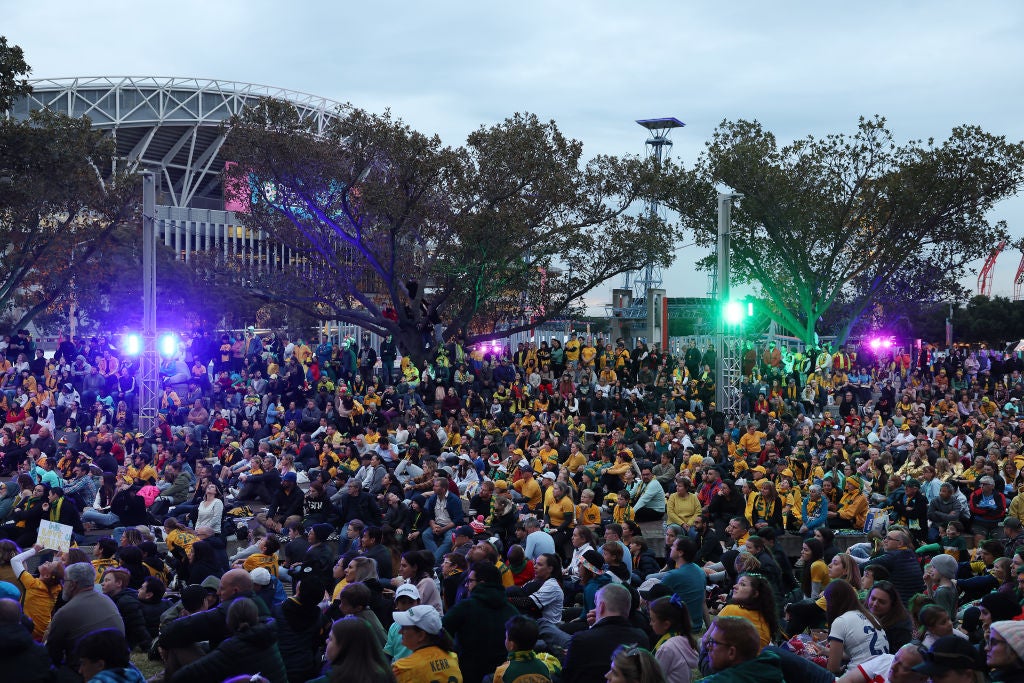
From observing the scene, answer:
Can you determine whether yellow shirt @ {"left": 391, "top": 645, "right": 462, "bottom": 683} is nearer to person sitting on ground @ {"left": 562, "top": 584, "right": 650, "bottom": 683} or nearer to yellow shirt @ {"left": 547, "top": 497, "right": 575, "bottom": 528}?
person sitting on ground @ {"left": 562, "top": 584, "right": 650, "bottom": 683}

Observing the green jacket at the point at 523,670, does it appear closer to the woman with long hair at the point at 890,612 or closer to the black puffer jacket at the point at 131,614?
the woman with long hair at the point at 890,612

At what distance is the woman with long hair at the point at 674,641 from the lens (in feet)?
19.1

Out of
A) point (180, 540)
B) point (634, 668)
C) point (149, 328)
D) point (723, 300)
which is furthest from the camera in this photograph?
point (723, 300)

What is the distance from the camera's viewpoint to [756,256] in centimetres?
3991

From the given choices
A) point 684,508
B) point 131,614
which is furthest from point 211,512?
point 684,508

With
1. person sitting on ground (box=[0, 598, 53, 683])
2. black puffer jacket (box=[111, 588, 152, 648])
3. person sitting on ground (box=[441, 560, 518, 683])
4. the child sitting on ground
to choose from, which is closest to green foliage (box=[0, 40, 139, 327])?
black puffer jacket (box=[111, 588, 152, 648])

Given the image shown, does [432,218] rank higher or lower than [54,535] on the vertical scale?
higher

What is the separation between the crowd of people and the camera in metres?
5.88

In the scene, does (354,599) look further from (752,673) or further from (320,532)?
(320,532)

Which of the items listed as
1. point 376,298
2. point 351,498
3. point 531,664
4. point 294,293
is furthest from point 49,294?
point 531,664

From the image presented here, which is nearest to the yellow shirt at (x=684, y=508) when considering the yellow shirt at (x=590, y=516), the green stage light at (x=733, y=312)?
the yellow shirt at (x=590, y=516)

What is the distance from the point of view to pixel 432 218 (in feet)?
102

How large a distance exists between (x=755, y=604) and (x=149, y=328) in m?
17.1

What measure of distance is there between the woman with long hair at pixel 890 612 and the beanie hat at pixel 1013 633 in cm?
125
